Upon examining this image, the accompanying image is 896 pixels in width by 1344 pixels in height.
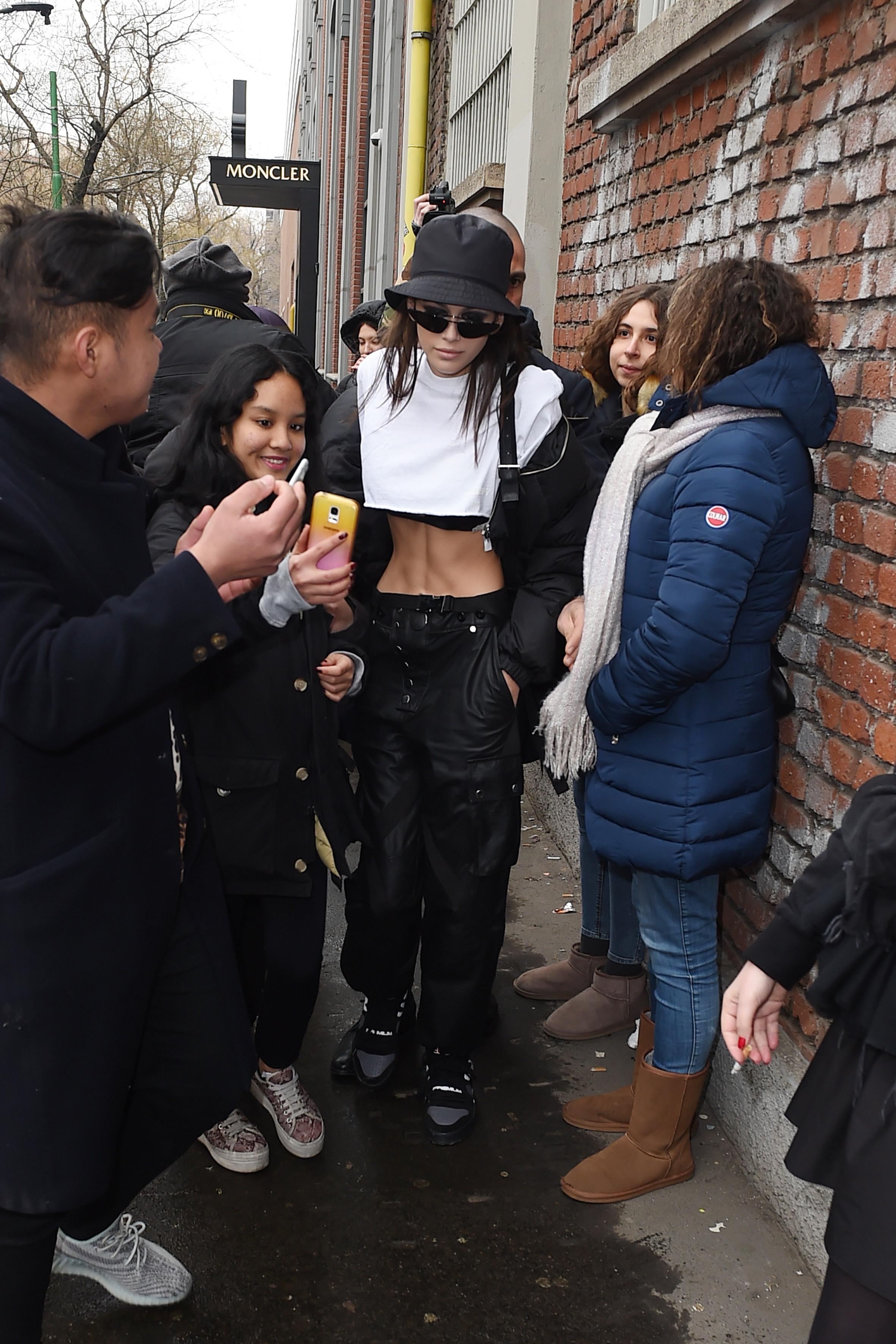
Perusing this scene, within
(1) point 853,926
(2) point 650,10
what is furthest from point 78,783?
(2) point 650,10

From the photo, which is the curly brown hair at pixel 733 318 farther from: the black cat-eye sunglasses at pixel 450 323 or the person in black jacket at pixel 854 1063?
the person in black jacket at pixel 854 1063

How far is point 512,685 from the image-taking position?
304 centimetres

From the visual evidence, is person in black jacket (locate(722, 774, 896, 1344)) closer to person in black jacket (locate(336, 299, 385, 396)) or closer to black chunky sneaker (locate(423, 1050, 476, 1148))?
black chunky sneaker (locate(423, 1050, 476, 1148))

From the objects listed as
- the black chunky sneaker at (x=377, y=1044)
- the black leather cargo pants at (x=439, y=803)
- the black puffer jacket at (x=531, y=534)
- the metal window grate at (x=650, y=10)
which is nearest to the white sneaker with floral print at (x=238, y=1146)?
the black chunky sneaker at (x=377, y=1044)

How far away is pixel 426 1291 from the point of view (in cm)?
255

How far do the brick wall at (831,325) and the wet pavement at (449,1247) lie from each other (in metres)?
0.53

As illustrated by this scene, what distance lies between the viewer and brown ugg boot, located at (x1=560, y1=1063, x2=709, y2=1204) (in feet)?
9.40

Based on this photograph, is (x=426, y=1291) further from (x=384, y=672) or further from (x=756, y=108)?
(x=756, y=108)

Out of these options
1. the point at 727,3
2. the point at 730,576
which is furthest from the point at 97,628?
the point at 727,3

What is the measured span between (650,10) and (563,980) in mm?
3584

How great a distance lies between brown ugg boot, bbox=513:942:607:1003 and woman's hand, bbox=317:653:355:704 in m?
1.47

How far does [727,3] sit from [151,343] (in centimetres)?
222

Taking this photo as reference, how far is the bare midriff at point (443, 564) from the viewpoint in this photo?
10.0ft

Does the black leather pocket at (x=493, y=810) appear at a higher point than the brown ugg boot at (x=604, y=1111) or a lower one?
higher
